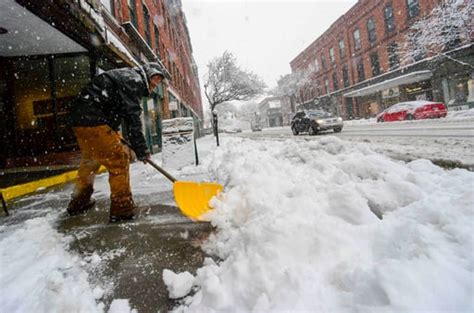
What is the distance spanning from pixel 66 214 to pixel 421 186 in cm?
373

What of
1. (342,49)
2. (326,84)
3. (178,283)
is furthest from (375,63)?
(178,283)

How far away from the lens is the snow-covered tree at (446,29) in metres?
15.9

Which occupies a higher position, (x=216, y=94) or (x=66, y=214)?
(x=216, y=94)

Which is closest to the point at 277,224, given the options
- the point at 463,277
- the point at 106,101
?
the point at 463,277

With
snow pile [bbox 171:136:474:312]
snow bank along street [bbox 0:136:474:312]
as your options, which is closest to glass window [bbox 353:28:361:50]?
snow bank along street [bbox 0:136:474:312]

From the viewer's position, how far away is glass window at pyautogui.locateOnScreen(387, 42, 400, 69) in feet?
79.4

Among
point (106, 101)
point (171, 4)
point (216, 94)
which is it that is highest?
point (171, 4)

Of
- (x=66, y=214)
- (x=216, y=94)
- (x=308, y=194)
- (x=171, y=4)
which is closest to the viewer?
(x=308, y=194)

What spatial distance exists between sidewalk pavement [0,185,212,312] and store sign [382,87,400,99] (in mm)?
28048

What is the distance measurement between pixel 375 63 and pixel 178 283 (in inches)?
1276

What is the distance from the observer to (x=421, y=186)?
207 cm

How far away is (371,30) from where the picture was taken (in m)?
27.6

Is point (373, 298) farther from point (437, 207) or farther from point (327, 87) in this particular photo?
point (327, 87)

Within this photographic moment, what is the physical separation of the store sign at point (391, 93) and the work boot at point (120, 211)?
28324 millimetres
